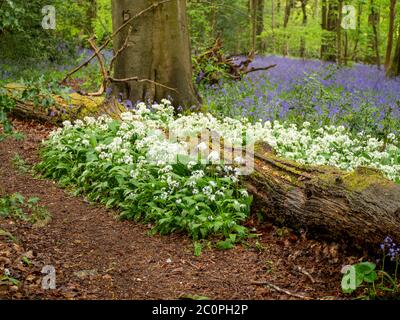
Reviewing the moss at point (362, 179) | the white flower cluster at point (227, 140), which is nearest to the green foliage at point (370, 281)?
the moss at point (362, 179)

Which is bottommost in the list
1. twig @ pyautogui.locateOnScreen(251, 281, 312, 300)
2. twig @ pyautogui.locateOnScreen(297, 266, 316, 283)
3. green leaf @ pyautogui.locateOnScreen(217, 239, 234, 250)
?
twig @ pyautogui.locateOnScreen(251, 281, 312, 300)

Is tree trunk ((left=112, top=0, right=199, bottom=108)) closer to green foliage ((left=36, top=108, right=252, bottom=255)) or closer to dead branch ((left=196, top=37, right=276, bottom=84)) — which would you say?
A: green foliage ((left=36, top=108, right=252, bottom=255))

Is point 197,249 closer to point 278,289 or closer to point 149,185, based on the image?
point 278,289

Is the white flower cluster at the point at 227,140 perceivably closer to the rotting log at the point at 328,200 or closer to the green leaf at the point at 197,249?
the rotting log at the point at 328,200

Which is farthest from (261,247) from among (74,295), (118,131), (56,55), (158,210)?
(56,55)

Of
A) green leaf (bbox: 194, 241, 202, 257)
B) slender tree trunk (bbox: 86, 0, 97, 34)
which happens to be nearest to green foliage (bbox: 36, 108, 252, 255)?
green leaf (bbox: 194, 241, 202, 257)

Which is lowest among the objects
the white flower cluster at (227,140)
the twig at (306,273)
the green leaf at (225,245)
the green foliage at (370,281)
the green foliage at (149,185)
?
the twig at (306,273)

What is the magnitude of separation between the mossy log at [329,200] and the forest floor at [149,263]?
0.17m

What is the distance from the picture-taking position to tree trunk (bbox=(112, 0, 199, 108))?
378 inches

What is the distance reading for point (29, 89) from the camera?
3545mm

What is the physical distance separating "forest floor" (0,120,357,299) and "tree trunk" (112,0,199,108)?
456 centimetres

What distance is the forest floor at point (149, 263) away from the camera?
13.6ft
